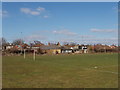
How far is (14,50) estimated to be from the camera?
3044 inches

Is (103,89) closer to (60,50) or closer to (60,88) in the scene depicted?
(60,88)

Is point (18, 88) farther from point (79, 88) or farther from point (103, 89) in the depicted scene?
point (103, 89)

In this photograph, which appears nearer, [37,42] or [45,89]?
[45,89]

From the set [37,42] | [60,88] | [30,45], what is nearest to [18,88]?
[60,88]

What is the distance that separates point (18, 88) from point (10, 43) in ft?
339

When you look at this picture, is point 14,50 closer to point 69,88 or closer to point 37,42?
point 37,42

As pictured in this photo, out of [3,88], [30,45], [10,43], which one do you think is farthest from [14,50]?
[3,88]

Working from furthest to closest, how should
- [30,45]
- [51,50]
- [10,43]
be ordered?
[10,43] → [30,45] → [51,50]

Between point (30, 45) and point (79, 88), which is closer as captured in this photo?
point (79, 88)

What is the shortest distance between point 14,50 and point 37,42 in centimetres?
3221

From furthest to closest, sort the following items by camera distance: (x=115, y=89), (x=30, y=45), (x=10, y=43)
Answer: (x=10, y=43) → (x=30, y=45) → (x=115, y=89)

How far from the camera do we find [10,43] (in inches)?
4218

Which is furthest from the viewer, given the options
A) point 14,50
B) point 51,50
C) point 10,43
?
point 10,43

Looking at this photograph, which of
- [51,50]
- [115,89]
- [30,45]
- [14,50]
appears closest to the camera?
[115,89]
